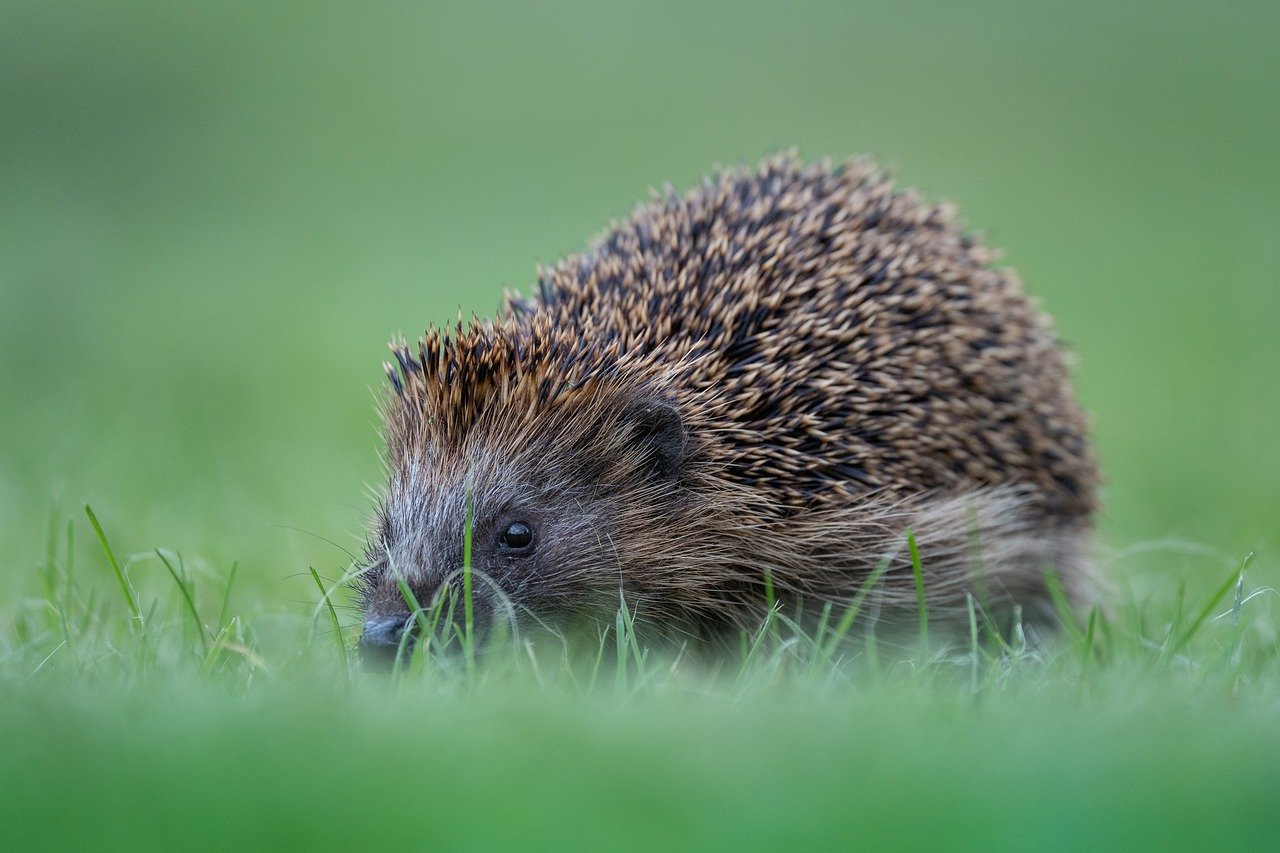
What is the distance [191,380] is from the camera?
31.0 feet

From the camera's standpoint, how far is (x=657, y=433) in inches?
192

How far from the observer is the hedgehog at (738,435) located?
471 cm

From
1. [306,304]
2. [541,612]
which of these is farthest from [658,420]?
[306,304]

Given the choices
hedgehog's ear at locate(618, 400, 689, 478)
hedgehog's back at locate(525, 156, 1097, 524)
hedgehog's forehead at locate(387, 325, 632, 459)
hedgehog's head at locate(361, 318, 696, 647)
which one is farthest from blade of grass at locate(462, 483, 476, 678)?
hedgehog's back at locate(525, 156, 1097, 524)

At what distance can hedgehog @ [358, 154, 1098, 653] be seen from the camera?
471 centimetres

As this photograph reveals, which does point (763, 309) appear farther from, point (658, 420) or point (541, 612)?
point (541, 612)

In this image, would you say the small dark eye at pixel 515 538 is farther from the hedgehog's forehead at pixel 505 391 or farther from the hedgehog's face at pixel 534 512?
the hedgehog's forehead at pixel 505 391

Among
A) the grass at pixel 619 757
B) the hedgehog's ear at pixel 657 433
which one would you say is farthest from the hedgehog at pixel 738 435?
the grass at pixel 619 757

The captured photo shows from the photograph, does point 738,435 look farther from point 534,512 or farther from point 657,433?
point 534,512

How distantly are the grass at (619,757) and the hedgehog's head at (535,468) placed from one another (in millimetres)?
533

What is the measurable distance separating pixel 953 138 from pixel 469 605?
1724 cm

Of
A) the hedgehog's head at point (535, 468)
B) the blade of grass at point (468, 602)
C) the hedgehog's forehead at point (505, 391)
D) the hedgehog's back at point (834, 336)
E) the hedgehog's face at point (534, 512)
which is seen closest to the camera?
the blade of grass at point (468, 602)

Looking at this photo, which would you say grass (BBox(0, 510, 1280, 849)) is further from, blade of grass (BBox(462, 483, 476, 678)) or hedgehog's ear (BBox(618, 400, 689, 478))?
hedgehog's ear (BBox(618, 400, 689, 478))

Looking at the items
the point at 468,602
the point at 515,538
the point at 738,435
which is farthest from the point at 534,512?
the point at 738,435
